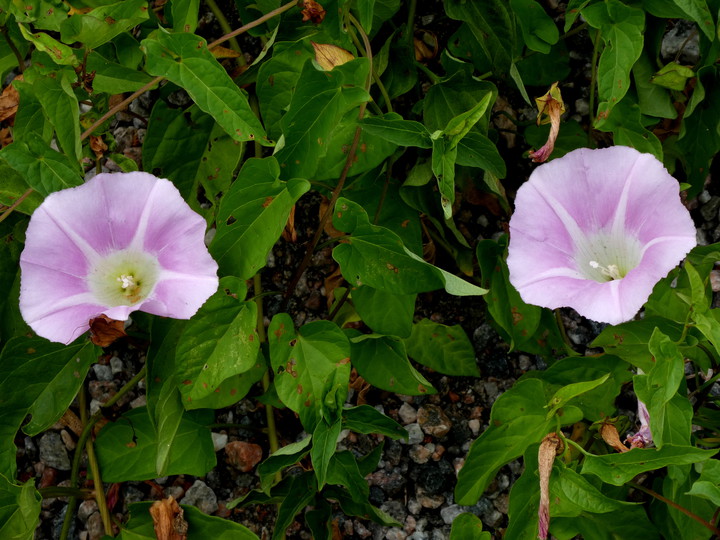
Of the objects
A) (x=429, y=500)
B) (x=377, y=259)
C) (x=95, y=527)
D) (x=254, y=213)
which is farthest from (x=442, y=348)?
(x=95, y=527)

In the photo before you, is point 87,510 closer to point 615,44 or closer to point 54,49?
point 54,49

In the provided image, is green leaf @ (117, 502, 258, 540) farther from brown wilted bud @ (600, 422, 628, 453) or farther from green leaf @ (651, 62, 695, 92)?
green leaf @ (651, 62, 695, 92)

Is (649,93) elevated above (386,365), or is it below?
above

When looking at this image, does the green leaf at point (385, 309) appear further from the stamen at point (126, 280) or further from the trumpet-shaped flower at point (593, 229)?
the stamen at point (126, 280)

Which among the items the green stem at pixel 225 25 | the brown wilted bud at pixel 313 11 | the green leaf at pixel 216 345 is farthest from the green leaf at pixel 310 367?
the green stem at pixel 225 25

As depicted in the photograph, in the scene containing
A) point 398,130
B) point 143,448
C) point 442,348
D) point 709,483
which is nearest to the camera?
point 709,483

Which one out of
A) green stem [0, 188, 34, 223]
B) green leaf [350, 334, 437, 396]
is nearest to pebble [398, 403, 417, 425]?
green leaf [350, 334, 437, 396]
